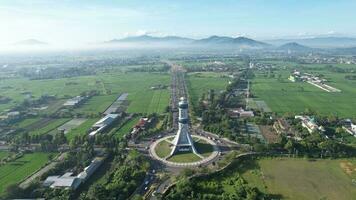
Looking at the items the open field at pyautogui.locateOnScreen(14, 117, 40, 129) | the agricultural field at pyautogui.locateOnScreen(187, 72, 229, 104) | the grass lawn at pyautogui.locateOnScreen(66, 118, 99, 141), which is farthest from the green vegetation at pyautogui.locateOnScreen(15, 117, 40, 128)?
the agricultural field at pyautogui.locateOnScreen(187, 72, 229, 104)

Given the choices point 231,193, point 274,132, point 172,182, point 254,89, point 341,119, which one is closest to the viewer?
point 231,193

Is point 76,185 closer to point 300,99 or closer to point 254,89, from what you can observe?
point 300,99

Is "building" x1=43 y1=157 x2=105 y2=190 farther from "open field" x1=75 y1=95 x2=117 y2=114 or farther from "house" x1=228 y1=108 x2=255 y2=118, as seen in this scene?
"house" x1=228 y1=108 x2=255 y2=118

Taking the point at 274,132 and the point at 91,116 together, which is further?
the point at 91,116

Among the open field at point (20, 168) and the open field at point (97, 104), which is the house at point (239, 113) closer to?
the open field at point (97, 104)

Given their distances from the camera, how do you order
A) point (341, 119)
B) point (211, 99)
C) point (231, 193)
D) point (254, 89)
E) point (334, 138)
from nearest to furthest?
point (231, 193)
point (334, 138)
point (341, 119)
point (211, 99)
point (254, 89)

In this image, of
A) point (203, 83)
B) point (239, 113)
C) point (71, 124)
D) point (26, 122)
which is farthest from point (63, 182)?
point (203, 83)

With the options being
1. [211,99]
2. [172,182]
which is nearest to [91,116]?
[211,99]

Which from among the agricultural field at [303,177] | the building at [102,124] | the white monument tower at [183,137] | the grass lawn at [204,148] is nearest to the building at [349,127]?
the agricultural field at [303,177]
